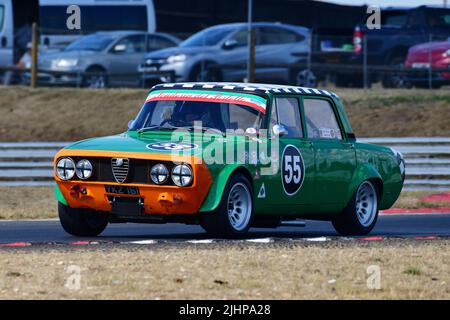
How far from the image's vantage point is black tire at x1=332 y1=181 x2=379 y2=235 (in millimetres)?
13906

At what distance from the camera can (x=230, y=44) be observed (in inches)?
1185

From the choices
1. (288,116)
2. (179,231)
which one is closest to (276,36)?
(179,231)

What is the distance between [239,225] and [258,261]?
6.45 ft

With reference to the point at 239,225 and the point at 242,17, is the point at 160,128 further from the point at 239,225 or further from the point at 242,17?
the point at 242,17

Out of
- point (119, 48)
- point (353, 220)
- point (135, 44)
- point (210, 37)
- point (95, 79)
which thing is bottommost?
point (353, 220)

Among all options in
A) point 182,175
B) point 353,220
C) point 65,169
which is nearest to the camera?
point 182,175

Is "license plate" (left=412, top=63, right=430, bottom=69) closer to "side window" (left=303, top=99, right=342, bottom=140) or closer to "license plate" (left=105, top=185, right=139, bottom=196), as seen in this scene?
"side window" (left=303, top=99, right=342, bottom=140)

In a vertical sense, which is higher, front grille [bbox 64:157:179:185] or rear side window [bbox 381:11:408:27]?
rear side window [bbox 381:11:408:27]

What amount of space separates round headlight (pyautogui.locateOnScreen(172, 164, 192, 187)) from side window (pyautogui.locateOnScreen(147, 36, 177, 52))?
2049cm

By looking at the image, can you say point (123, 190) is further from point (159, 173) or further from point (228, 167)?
point (228, 167)

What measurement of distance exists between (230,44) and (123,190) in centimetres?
1834

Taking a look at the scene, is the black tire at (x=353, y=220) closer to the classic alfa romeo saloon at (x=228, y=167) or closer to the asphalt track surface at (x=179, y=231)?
the classic alfa romeo saloon at (x=228, y=167)

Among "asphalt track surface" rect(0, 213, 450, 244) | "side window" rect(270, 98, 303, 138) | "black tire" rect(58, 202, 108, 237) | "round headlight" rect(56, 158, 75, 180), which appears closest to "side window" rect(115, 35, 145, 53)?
"asphalt track surface" rect(0, 213, 450, 244)

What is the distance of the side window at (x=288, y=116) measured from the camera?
1314 centimetres
